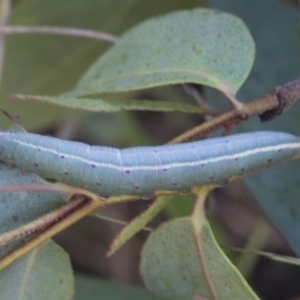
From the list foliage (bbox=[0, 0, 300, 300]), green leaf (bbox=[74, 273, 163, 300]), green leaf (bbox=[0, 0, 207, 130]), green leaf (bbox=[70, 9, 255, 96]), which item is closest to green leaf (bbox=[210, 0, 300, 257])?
foliage (bbox=[0, 0, 300, 300])

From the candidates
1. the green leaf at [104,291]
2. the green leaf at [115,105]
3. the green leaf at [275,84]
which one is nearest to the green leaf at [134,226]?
the green leaf at [115,105]

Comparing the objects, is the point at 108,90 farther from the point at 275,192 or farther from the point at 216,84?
the point at 275,192

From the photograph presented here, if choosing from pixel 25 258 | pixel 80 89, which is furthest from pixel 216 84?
pixel 25 258

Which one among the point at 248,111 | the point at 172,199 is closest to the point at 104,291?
the point at 172,199

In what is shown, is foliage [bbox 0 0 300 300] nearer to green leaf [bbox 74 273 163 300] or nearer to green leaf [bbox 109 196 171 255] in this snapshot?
green leaf [bbox 109 196 171 255]

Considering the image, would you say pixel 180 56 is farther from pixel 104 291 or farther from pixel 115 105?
pixel 104 291

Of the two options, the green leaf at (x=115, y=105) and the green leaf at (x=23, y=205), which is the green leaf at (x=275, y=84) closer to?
the green leaf at (x=115, y=105)
